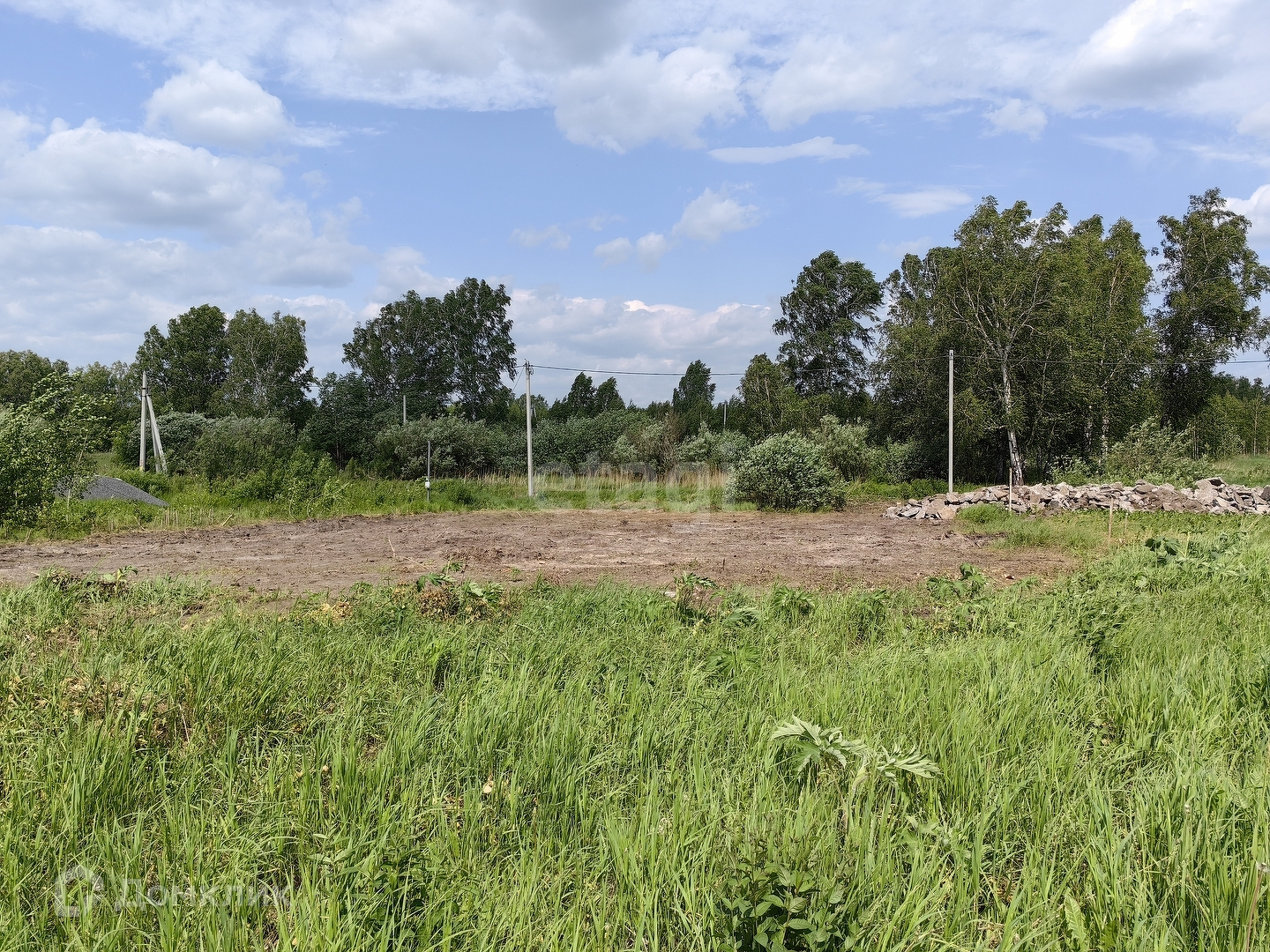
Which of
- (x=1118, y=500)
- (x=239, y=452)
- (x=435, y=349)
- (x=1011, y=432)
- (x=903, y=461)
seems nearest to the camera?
(x=1118, y=500)

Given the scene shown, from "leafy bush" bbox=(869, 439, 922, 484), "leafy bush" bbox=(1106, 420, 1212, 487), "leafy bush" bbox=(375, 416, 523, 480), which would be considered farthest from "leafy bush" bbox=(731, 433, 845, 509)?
"leafy bush" bbox=(375, 416, 523, 480)

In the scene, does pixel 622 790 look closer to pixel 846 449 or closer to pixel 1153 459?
pixel 846 449

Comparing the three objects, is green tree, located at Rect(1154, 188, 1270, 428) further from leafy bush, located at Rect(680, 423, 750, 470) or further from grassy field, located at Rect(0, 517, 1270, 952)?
grassy field, located at Rect(0, 517, 1270, 952)

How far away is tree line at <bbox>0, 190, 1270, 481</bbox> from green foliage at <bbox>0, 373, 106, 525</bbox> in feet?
34.5

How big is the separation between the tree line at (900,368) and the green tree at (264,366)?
10 cm

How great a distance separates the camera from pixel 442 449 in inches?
1220

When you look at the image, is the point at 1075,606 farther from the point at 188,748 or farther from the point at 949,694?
the point at 188,748

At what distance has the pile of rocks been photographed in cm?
1888

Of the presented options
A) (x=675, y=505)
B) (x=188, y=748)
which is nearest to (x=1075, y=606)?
(x=188, y=748)

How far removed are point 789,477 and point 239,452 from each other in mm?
17690

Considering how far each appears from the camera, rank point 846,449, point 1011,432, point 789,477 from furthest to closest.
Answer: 1. point 1011,432
2. point 846,449
3. point 789,477

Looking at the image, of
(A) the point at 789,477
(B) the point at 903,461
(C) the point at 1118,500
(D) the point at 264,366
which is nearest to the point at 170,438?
(D) the point at 264,366

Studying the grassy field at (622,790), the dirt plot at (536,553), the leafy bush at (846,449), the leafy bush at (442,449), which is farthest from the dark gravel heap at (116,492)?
the leafy bush at (846,449)

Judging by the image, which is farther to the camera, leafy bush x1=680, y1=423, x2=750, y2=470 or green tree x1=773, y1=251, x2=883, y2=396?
green tree x1=773, y1=251, x2=883, y2=396
